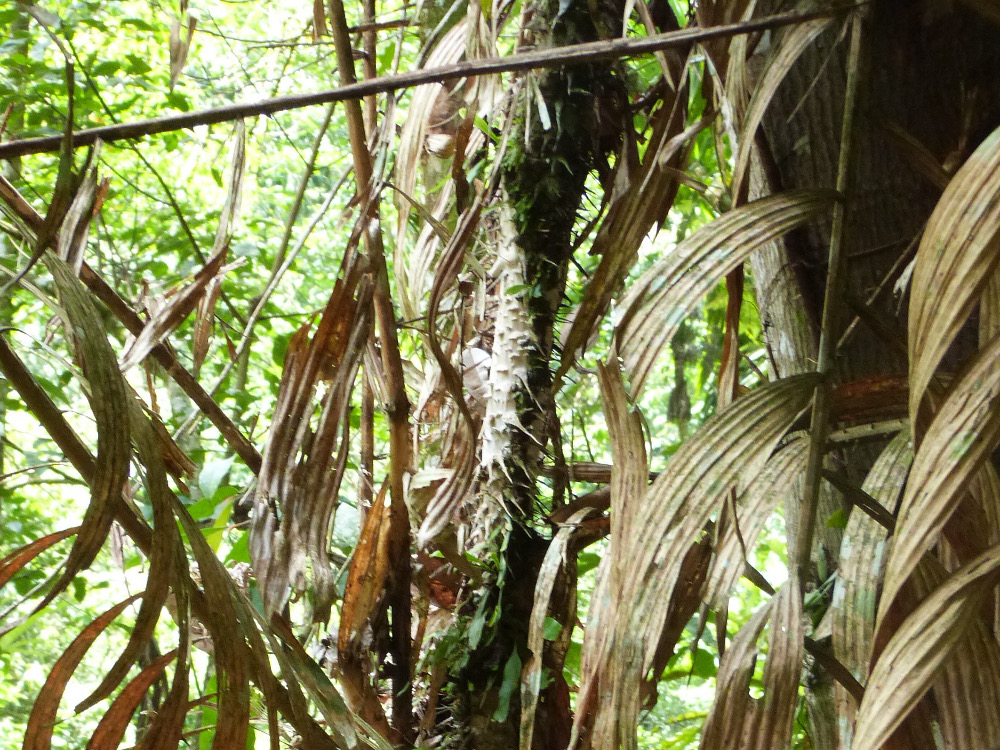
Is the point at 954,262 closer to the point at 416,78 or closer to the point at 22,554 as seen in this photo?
the point at 416,78

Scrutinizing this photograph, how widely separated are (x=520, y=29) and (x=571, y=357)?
419 millimetres

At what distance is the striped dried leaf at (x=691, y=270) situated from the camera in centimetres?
42

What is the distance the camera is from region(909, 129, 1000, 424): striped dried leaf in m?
0.35

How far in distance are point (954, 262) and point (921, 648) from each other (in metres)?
0.17

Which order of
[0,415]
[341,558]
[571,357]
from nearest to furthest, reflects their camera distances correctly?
1. [571,357]
2. [341,558]
3. [0,415]

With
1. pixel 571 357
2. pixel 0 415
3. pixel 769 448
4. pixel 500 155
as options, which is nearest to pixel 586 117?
pixel 500 155

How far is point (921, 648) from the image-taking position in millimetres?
352

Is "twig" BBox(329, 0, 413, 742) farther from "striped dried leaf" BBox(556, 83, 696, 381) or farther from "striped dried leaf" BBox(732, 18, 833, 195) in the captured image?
"striped dried leaf" BBox(732, 18, 833, 195)

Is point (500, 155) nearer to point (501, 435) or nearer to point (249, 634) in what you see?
point (501, 435)

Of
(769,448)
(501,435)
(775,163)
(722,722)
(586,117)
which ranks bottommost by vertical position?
(722,722)

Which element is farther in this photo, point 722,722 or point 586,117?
point 586,117

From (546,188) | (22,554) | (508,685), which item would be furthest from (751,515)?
(22,554)

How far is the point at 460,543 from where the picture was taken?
0.71 metres

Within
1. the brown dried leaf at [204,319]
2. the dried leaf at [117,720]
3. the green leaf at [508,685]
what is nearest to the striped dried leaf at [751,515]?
the green leaf at [508,685]
